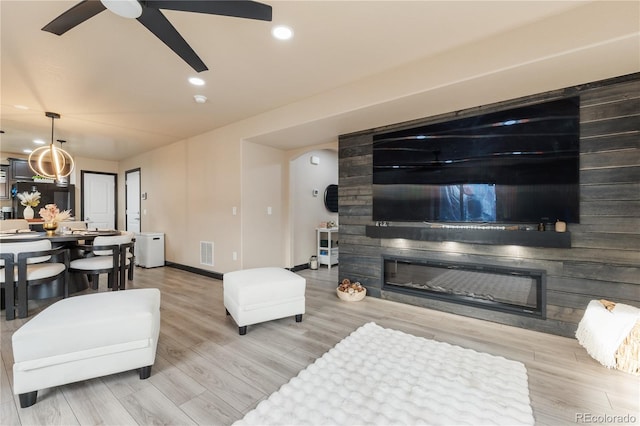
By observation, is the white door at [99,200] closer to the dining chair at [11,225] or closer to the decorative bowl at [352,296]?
the dining chair at [11,225]

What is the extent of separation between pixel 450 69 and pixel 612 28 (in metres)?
0.98

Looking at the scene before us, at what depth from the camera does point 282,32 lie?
2.15 meters

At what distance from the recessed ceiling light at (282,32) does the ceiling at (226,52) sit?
1.6 inches

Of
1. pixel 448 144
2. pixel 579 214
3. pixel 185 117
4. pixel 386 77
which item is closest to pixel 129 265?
pixel 185 117

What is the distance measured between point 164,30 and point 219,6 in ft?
1.54

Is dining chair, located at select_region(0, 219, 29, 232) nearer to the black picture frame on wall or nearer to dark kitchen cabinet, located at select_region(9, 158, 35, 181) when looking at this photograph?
dark kitchen cabinet, located at select_region(9, 158, 35, 181)

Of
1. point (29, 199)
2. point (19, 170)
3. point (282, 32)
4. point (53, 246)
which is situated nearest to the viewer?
point (282, 32)

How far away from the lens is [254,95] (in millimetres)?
3324

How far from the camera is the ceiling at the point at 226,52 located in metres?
1.95

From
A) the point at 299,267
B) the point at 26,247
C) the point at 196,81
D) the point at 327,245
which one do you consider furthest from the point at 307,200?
the point at 26,247

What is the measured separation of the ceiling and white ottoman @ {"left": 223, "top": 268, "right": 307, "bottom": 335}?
6.86 feet

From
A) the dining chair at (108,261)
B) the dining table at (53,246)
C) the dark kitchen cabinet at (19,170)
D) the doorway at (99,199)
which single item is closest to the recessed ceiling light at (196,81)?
the dining chair at (108,261)

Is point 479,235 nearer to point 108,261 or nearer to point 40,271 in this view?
point 108,261

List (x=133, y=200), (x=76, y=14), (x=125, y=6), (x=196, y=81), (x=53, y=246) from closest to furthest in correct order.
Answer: (x=125, y=6) < (x=76, y=14) < (x=196, y=81) < (x=53, y=246) < (x=133, y=200)
